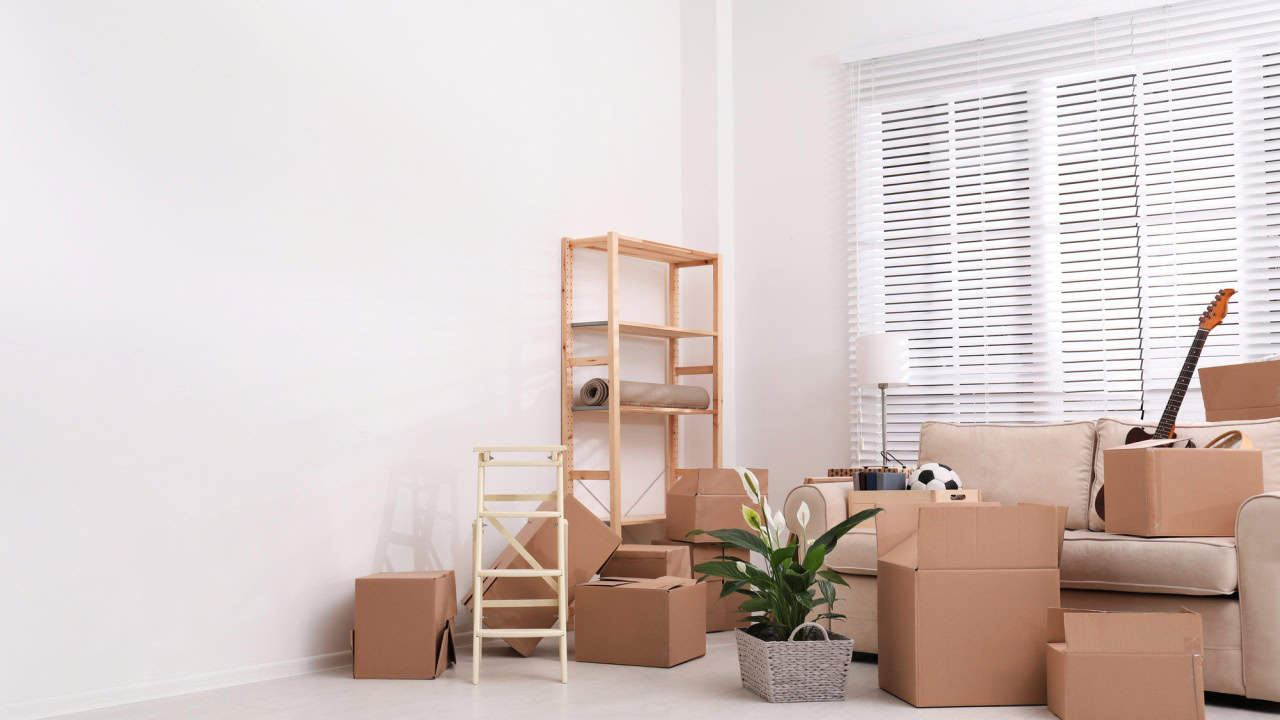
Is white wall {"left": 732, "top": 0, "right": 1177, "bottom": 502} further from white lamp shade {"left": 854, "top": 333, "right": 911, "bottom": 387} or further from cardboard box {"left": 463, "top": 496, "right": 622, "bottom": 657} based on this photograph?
cardboard box {"left": 463, "top": 496, "right": 622, "bottom": 657}

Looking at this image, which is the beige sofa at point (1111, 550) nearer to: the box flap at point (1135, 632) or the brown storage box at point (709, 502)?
the box flap at point (1135, 632)

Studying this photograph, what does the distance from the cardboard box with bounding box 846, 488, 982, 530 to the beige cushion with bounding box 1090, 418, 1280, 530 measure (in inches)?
17.3

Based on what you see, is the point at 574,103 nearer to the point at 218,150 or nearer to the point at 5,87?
the point at 218,150

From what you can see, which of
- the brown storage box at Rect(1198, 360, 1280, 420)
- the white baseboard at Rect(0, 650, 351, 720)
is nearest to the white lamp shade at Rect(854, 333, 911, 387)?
the brown storage box at Rect(1198, 360, 1280, 420)

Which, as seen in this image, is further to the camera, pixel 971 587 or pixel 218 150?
pixel 218 150

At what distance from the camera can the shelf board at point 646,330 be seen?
446cm

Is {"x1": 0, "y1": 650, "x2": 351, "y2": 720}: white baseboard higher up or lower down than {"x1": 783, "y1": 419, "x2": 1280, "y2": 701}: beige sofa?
lower down

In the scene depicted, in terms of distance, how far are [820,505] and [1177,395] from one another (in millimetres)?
1250

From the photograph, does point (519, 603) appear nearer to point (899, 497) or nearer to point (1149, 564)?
point (899, 497)

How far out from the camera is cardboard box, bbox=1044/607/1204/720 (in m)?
2.53

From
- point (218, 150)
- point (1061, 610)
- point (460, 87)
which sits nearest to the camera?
point (1061, 610)

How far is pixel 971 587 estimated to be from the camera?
9.07ft

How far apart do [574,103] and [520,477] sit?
1.66 meters

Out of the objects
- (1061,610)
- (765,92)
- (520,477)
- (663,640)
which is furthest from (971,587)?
(765,92)
